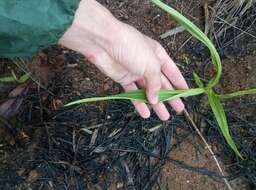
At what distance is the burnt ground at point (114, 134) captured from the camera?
151cm

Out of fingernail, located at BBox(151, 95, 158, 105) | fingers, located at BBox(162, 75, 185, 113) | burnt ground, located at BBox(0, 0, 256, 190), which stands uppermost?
fingernail, located at BBox(151, 95, 158, 105)

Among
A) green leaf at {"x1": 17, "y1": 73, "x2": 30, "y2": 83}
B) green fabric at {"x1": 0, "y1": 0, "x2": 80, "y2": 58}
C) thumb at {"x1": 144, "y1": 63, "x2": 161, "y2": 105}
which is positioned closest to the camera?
green fabric at {"x1": 0, "y1": 0, "x2": 80, "y2": 58}

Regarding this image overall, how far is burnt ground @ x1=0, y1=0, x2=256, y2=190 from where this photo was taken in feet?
4.95

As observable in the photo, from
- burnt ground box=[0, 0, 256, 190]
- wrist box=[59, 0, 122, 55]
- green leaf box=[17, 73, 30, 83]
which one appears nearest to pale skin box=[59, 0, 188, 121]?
wrist box=[59, 0, 122, 55]

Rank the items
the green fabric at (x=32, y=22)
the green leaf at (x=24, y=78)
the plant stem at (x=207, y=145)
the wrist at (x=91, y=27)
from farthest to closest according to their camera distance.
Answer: the green leaf at (x=24, y=78), the plant stem at (x=207, y=145), the wrist at (x=91, y=27), the green fabric at (x=32, y=22)

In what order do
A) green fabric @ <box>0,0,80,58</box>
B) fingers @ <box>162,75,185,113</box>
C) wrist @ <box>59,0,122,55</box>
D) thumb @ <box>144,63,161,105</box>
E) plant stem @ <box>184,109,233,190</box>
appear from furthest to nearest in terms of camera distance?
1. plant stem @ <box>184,109,233,190</box>
2. fingers @ <box>162,75,185,113</box>
3. thumb @ <box>144,63,161,105</box>
4. wrist @ <box>59,0,122,55</box>
5. green fabric @ <box>0,0,80,58</box>

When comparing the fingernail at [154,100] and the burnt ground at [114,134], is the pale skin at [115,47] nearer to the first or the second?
the fingernail at [154,100]

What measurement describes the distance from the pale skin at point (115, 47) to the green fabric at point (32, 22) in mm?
57

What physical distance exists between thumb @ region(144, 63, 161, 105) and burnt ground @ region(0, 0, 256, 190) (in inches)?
12.5

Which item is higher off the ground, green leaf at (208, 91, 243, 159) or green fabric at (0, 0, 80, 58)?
green fabric at (0, 0, 80, 58)

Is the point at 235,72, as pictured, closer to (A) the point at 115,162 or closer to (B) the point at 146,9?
(B) the point at 146,9

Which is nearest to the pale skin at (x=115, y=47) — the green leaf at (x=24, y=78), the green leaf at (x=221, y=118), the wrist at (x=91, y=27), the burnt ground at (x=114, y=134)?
the wrist at (x=91, y=27)

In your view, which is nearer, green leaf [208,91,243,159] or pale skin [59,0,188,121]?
pale skin [59,0,188,121]

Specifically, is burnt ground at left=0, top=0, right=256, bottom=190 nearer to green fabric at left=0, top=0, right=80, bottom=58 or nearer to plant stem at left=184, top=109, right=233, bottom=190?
plant stem at left=184, top=109, right=233, bottom=190
